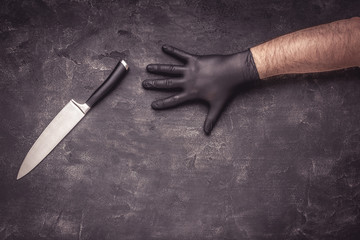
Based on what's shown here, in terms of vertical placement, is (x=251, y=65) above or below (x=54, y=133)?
below

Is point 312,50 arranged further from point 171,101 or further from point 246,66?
point 171,101

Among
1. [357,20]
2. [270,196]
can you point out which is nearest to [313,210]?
[270,196]

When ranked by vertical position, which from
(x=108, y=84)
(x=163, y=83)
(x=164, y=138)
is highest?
(x=108, y=84)

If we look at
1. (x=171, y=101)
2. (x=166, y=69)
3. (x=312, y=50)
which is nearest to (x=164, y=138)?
(x=171, y=101)

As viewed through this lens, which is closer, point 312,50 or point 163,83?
point 312,50

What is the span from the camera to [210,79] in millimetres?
1237

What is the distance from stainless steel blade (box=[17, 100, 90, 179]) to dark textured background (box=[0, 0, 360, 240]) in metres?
0.04

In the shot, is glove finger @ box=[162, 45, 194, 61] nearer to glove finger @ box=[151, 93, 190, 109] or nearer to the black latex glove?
the black latex glove

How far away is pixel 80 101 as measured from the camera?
50.3 inches

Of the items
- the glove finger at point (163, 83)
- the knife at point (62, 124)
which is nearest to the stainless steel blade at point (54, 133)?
the knife at point (62, 124)

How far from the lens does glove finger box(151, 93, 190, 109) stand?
49.0 inches

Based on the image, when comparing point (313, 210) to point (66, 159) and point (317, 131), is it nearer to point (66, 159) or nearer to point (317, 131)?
point (317, 131)

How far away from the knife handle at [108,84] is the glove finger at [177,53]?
0.17 m

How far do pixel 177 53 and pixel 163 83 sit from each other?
0.13 meters
